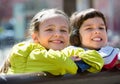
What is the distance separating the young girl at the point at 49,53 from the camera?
243 centimetres

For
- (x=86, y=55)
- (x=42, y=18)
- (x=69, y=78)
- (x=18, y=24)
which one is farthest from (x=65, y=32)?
(x=18, y=24)

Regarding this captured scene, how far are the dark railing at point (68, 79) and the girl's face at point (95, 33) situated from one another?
540 millimetres

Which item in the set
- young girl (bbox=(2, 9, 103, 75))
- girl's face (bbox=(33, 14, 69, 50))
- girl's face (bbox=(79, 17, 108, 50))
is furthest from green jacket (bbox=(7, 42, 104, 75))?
girl's face (bbox=(79, 17, 108, 50))

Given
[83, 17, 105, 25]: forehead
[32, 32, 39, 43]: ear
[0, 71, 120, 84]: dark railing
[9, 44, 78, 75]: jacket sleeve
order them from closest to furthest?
1. [0, 71, 120, 84]: dark railing
2. [9, 44, 78, 75]: jacket sleeve
3. [32, 32, 39, 43]: ear
4. [83, 17, 105, 25]: forehead

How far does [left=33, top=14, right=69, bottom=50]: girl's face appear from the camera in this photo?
2887 millimetres

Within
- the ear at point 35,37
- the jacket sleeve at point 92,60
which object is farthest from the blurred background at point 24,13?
the jacket sleeve at point 92,60

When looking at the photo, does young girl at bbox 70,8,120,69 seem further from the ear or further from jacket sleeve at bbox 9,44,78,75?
jacket sleeve at bbox 9,44,78,75

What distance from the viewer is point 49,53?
8.04 ft

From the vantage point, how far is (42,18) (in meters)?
2.97

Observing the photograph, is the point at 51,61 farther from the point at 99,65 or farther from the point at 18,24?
the point at 18,24

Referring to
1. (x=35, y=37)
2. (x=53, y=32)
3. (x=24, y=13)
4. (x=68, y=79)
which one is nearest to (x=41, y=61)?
(x=68, y=79)

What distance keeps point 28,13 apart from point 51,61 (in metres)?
26.5

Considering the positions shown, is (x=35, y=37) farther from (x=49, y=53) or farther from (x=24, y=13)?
(x=24, y=13)

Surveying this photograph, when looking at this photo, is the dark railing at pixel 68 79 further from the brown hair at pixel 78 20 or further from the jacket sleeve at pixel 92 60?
the brown hair at pixel 78 20
